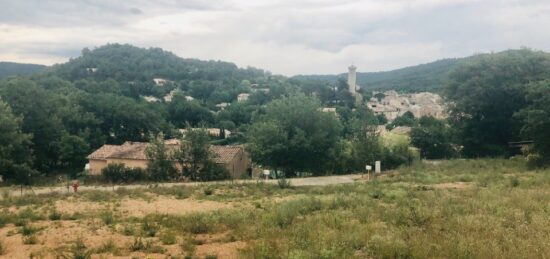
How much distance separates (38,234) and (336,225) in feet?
25.8

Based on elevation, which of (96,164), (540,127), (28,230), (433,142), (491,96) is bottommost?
(96,164)

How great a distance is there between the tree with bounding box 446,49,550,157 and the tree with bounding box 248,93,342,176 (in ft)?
35.6

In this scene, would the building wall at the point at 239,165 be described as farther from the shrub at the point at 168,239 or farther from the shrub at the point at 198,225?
the shrub at the point at 168,239

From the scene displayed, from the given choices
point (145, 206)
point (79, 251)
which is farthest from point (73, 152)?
point (79, 251)

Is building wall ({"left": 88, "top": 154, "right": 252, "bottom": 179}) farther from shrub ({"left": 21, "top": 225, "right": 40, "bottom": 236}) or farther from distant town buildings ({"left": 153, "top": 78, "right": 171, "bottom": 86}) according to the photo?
distant town buildings ({"left": 153, "top": 78, "right": 171, "bottom": 86})

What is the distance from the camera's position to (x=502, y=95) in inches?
1348

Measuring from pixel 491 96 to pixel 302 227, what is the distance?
2858 centimetres

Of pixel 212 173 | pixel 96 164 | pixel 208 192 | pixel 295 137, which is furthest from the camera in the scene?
pixel 96 164

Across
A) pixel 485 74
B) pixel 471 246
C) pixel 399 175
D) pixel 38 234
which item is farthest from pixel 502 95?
pixel 38 234

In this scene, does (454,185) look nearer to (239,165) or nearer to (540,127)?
(540,127)

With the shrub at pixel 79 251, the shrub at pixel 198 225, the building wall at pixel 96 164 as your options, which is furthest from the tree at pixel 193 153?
the shrub at pixel 79 251

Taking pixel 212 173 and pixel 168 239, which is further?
pixel 212 173

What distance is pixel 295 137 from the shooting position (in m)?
31.4

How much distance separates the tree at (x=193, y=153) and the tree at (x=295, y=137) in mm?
3984
